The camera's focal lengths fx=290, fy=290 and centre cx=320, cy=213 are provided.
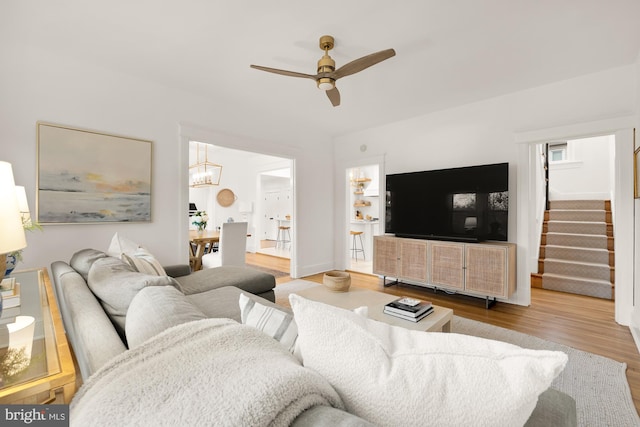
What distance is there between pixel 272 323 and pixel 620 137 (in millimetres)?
3901

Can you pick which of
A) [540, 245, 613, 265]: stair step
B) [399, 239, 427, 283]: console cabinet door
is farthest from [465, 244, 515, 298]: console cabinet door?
[540, 245, 613, 265]: stair step

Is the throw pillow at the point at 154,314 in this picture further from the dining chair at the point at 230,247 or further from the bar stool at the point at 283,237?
the bar stool at the point at 283,237

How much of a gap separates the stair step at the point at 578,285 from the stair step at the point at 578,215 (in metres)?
1.50

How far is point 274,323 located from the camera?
907 mm

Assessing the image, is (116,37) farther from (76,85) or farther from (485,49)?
(485,49)

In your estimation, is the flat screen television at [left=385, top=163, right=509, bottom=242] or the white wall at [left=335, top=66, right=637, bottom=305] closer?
the white wall at [left=335, top=66, right=637, bottom=305]

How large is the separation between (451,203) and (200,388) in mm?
3884

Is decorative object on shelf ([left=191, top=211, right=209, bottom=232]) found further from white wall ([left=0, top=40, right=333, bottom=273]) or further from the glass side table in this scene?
the glass side table

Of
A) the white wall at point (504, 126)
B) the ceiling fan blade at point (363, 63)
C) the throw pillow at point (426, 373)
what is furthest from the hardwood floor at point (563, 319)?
the ceiling fan blade at point (363, 63)

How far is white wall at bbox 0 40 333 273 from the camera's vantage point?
8.39 feet

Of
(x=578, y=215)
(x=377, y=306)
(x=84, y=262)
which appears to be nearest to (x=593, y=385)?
(x=377, y=306)

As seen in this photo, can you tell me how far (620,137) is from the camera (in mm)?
2910

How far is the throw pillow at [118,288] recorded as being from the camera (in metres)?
1.24

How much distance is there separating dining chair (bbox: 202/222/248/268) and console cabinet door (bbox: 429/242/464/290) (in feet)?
8.41
